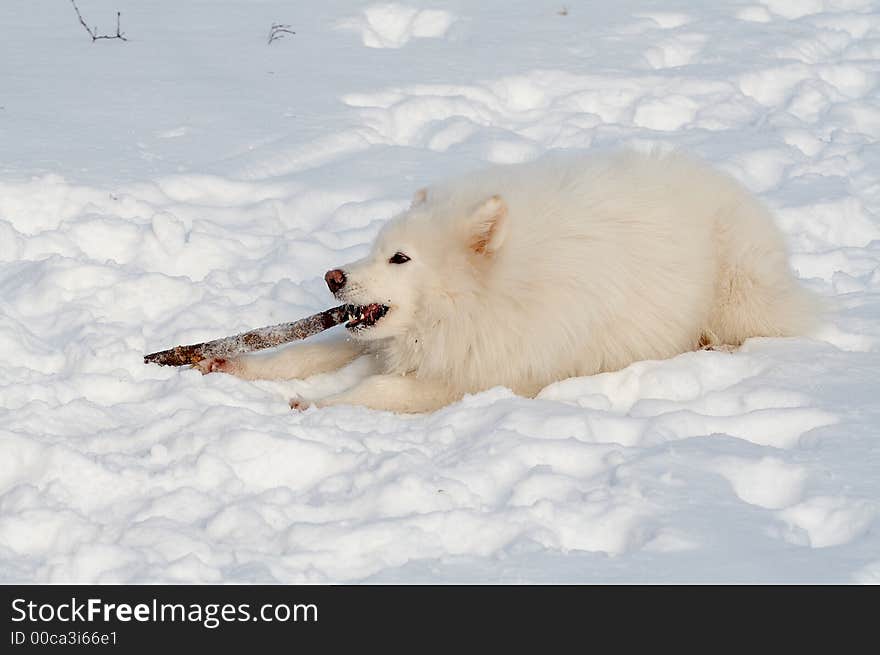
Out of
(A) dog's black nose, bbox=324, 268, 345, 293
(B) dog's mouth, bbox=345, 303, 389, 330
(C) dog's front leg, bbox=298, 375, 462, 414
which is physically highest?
(A) dog's black nose, bbox=324, 268, 345, 293

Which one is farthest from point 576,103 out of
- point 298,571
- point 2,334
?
point 298,571

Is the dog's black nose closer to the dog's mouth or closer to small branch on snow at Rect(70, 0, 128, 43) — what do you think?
the dog's mouth

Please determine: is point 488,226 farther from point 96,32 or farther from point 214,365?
point 96,32

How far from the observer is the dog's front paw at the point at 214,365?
17.4 feet

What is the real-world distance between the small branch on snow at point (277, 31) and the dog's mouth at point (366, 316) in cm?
481

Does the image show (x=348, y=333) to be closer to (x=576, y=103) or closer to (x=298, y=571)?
(x=298, y=571)

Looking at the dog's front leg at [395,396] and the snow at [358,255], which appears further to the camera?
the dog's front leg at [395,396]

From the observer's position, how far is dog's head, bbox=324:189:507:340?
512 cm

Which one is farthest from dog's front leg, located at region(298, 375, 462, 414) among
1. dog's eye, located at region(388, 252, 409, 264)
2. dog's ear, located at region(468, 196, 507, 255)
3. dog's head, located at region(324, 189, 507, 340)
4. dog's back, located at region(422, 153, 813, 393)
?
dog's ear, located at region(468, 196, 507, 255)

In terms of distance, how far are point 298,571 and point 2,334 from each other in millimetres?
2318

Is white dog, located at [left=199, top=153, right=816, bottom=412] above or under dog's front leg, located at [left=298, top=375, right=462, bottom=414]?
above

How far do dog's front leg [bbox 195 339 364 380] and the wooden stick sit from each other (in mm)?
49

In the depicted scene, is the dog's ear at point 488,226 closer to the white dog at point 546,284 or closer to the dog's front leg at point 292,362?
the white dog at point 546,284

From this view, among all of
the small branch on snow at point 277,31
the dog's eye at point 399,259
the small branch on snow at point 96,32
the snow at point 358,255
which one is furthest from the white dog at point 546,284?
the small branch on snow at point 96,32
